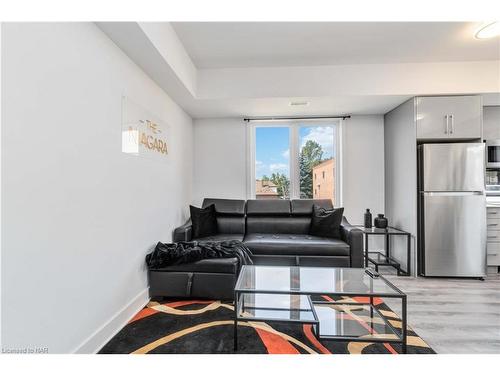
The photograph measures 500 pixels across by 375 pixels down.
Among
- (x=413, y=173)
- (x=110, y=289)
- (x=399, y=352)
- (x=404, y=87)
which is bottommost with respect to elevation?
(x=399, y=352)

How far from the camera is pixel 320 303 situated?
2.11 m

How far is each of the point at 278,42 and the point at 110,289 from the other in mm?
2666

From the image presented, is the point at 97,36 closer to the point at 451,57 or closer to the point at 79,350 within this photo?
the point at 79,350

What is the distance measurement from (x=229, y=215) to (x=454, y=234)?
9.24 ft

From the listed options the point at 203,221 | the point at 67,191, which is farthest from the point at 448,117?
the point at 67,191

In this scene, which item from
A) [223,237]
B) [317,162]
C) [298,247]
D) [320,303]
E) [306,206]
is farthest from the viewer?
[317,162]

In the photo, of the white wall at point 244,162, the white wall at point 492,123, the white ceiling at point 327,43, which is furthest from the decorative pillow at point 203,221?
the white wall at point 492,123

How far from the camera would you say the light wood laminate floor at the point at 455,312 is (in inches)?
67.6

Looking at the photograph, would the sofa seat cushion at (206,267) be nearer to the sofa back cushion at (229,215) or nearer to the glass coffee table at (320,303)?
the glass coffee table at (320,303)

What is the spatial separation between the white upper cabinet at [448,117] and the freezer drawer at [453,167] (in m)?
0.15

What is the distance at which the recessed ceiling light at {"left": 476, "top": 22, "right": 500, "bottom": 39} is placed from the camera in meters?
2.20

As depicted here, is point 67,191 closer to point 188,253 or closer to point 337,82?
point 188,253
